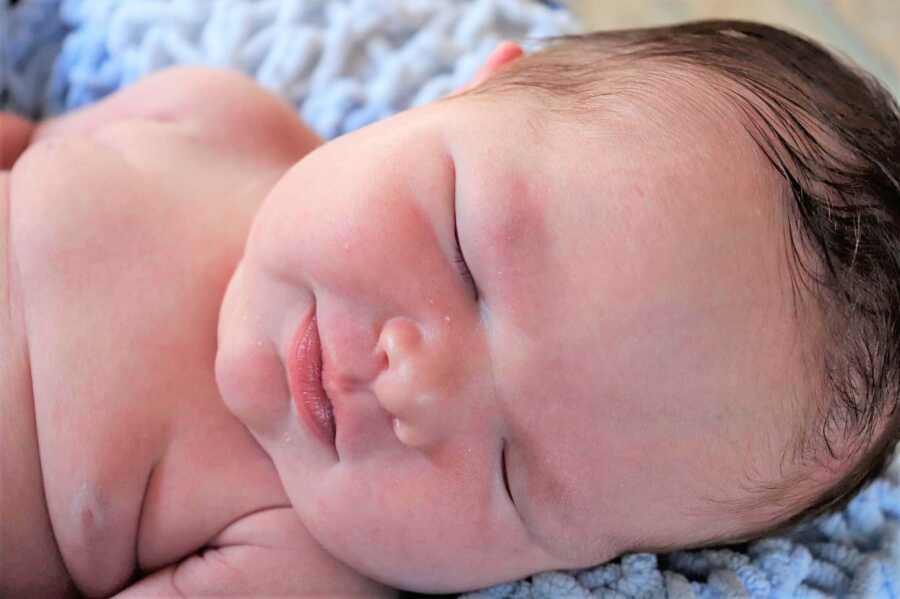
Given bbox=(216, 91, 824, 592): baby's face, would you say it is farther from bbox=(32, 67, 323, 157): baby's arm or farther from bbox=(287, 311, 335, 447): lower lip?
bbox=(32, 67, 323, 157): baby's arm

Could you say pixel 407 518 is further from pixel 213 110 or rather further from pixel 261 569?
pixel 213 110

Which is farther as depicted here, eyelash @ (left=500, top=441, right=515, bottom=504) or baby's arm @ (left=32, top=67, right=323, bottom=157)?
baby's arm @ (left=32, top=67, right=323, bottom=157)

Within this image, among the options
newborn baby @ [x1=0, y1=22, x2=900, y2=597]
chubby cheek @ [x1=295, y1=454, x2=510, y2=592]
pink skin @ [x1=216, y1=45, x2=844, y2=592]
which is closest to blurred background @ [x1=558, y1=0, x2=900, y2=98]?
newborn baby @ [x1=0, y1=22, x2=900, y2=597]

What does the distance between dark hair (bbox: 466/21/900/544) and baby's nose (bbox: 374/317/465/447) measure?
0.77 ft

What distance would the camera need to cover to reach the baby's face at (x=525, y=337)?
Answer: 0.75m

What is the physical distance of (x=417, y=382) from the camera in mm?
770

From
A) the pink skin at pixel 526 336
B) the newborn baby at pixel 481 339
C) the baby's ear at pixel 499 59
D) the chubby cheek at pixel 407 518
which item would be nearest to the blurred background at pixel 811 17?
the baby's ear at pixel 499 59

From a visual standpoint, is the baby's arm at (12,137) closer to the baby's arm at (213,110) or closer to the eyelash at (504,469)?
the baby's arm at (213,110)

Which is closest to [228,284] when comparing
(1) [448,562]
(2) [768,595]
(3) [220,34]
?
(1) [448,562]

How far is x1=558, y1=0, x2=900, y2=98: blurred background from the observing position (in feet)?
5.74

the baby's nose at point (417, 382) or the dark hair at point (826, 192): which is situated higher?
the dark hair at point (826, 192)

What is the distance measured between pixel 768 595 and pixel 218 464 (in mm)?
540

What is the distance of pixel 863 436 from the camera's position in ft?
2.73

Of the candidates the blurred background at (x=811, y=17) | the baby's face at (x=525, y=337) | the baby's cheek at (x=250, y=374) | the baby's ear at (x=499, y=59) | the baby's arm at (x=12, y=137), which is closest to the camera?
the baby's face at (x=525, y=337)
